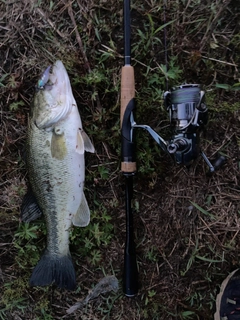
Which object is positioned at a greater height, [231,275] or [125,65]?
[125,65]

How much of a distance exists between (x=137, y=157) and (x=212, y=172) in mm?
548

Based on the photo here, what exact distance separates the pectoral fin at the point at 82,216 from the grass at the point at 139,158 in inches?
4.4

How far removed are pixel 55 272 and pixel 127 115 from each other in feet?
4.05

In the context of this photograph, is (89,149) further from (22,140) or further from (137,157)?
(22,140)

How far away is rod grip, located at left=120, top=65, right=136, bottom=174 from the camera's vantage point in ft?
8.43

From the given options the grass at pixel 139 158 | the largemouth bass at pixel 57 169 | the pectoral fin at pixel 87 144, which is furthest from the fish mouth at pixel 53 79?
the pectoral fin at pixel 87 144

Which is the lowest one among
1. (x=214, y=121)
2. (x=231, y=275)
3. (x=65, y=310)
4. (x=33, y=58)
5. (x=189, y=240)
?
(x=65, y=310)

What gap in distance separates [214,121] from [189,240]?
894mm

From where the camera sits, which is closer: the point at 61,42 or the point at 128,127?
the point at 128,127

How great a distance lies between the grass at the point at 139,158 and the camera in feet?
8.84

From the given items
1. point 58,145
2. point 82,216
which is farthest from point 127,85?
point 82,216

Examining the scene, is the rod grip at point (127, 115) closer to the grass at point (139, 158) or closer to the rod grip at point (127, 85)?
the rod grip at point (127, 85)

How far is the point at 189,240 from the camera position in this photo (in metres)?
2.75

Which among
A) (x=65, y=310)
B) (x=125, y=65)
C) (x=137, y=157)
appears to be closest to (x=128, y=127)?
(x=137, y=157)
